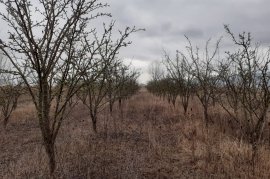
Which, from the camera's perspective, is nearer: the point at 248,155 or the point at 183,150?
the point at 248,155

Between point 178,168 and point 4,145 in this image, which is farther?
point 4,145

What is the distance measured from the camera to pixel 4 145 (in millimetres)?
9312

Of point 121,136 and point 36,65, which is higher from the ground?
point 36,65

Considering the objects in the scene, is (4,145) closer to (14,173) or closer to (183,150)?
(14,173)

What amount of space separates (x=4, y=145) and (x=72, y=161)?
406cm

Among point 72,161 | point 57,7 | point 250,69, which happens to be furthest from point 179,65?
point 57,7

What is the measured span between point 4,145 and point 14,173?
408 cm

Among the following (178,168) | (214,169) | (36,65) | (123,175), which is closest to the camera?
(36,65)

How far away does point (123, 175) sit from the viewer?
17.6ft

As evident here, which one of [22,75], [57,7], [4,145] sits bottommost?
[4,145]

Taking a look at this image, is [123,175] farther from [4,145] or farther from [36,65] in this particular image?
[4,145]

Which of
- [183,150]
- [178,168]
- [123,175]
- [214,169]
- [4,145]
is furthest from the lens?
[4,145]

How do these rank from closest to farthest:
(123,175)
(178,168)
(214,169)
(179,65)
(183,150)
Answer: (123,175) → (214,169) → (178,168) → (183,150) → (179,65)

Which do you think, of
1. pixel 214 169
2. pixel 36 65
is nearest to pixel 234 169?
pixel 214 169
